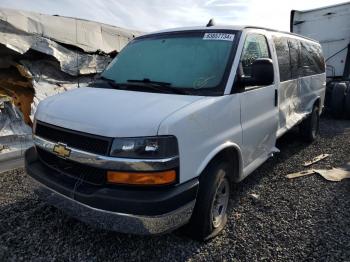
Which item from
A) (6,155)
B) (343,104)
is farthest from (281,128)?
(343,104)

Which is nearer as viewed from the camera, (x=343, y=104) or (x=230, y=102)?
(x=230, y=102)

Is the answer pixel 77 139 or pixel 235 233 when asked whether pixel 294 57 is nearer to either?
pixel 235 233

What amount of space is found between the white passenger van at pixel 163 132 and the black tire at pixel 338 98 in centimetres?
587

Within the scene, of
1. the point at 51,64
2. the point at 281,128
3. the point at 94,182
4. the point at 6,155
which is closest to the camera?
the point at 94,182

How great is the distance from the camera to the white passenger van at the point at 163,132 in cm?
266

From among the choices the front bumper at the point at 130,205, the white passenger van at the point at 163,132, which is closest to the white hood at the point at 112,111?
the white passenger van at the point at 163,132

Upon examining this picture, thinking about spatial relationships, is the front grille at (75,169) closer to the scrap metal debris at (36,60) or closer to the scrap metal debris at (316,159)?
the scrap metal debris at (36,60)

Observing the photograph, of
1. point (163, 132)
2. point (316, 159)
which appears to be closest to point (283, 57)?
point (316, 159)

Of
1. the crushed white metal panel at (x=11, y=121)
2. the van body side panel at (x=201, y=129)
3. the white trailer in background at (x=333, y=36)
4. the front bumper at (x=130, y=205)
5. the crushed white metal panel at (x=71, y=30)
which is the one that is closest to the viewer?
the front bumper at (x=130, y=205)

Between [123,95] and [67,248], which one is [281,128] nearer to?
[123,95]

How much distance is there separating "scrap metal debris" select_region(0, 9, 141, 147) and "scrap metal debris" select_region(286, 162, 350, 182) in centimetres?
450

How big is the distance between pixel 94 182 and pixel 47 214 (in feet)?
4.47

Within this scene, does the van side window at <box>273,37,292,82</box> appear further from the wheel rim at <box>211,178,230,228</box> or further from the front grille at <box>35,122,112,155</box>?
the front grille at <box>35,122,112,155</box>

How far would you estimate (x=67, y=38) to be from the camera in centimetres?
767
